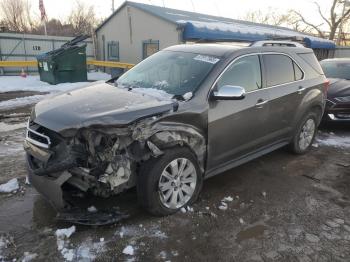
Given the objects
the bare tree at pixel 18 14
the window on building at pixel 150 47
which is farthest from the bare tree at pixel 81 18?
the window on building at pixel 150 47

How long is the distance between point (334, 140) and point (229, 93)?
13.2ft

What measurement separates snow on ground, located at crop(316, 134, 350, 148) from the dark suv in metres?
1.92

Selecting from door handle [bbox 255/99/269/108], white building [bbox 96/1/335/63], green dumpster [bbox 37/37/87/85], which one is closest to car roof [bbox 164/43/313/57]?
door handle [bbox 255/99/269/108]

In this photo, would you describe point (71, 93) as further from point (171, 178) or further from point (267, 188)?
point (267, 188)

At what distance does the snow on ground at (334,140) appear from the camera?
6.54m

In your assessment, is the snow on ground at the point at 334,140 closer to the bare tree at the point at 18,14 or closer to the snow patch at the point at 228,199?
the snow patch at the point at 228,199

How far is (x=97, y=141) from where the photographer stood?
324 centimetres

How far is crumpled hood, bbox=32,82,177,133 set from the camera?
317 centimetres

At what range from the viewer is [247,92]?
4.30 m

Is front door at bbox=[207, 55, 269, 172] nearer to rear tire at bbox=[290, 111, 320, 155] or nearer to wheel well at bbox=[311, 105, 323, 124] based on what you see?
rear tire at bbox=[290, 111, 320, 155]

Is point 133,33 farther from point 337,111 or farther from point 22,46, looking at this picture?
point 337,111

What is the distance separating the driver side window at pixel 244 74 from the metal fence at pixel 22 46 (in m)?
16.1

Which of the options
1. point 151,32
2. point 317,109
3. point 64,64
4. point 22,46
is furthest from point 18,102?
point 22,46

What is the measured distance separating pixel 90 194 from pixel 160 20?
47.0ft
